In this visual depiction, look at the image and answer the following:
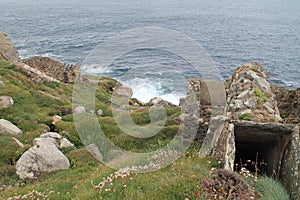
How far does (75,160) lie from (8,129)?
5912 millimetres

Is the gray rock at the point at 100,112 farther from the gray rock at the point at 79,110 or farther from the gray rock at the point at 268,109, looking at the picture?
the gray rock at the point at 268,109

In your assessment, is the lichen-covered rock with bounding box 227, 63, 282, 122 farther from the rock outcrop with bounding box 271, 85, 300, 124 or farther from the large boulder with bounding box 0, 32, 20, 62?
the large boulder with bounding box 0, 32, 20, 62

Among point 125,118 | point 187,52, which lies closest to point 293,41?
point 187,52

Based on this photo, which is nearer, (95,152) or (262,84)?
(262,84)

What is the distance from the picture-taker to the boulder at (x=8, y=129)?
19061mm

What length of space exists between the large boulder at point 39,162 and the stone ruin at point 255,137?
714cm

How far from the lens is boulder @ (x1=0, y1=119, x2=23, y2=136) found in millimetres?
19061

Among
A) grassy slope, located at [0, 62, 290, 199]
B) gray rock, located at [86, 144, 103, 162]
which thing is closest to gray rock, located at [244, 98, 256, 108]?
grassy slope, located at [0, 62, 290, 199]

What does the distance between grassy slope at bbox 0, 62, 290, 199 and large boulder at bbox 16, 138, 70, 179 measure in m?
0.47

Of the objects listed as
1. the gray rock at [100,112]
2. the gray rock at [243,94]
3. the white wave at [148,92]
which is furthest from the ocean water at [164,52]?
the gray rock at [243,94]

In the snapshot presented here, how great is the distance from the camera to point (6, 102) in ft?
78.1

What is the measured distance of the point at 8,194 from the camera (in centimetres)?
1155

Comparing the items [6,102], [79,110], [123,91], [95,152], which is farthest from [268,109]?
[123,91]

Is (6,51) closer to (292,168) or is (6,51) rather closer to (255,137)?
(255,137)
